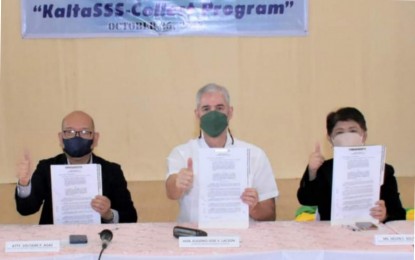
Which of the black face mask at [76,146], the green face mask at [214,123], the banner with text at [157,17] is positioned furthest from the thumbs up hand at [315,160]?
the banner with text at [157,17]

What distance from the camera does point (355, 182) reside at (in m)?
2.47

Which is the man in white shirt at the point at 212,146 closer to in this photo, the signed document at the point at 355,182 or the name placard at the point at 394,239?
the signed document at the point at 355,182

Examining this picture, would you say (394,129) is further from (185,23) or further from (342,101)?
(185,23)

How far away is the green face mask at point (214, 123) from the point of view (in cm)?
277

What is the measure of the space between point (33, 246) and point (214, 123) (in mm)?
983

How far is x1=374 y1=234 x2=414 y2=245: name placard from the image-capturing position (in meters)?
2.24

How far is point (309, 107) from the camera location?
6152 millimetres

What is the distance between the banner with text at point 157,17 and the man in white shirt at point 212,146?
3118mm

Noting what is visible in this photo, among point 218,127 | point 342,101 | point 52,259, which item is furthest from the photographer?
point 342,101

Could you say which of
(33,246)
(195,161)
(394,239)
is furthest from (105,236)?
(394,239)

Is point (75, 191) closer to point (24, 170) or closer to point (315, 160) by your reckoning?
point (24, 170)

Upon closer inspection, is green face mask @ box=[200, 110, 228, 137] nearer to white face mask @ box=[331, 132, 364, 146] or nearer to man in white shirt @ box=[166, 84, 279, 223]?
man in white shirt @ box=[166, 84, 279, 223]

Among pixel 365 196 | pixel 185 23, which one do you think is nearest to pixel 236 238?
pixel 365 196

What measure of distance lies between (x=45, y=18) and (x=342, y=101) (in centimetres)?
307
